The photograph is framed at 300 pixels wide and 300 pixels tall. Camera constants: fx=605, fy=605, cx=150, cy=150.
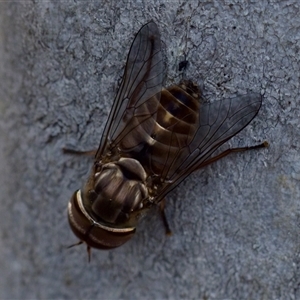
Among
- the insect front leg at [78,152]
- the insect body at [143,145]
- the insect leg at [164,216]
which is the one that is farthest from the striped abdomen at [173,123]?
the insect front leg at [78,152]

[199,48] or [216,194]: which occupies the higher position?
[199,48]

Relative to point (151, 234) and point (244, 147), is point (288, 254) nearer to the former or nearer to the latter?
point (244, 147)

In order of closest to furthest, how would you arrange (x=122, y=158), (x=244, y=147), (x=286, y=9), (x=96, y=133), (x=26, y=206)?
(x=286, y=9) < (x=244, y=147) < (x=122, y=158) < (x=96, y=133) < (x=26, y=206)

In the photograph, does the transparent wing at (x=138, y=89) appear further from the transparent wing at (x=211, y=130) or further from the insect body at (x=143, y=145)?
the transparent wing at (x=211, y=130)

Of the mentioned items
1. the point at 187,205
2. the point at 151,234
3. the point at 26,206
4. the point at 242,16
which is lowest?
the point at 26,206

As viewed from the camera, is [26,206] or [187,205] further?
[26,206]

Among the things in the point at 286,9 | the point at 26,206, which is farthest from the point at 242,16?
the point at 26,206
